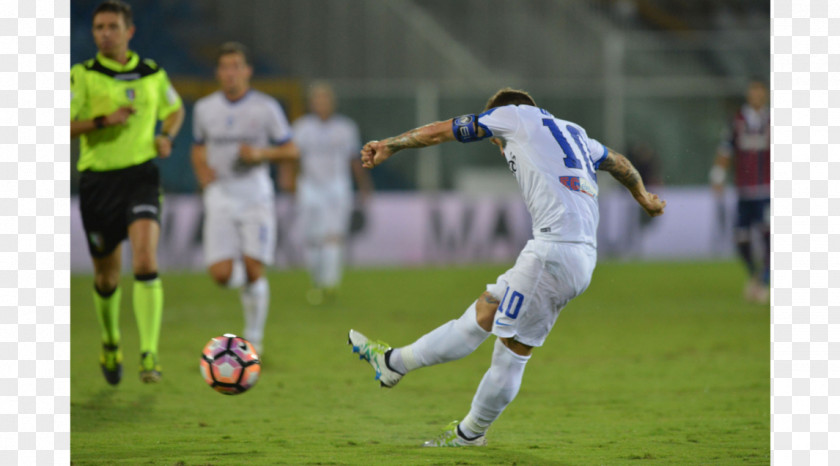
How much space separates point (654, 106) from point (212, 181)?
42.3 ft

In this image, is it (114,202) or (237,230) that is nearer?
(114,202)

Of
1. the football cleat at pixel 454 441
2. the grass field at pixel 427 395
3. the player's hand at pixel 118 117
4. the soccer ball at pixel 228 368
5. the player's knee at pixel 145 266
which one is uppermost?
the player's hand at pixel 118 117

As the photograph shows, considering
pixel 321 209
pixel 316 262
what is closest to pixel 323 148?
pixel 321 209

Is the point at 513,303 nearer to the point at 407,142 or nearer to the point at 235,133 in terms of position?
the point at 407,142

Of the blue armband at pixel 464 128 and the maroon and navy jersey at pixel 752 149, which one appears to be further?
the maroon and navy jersey at pixel 752 149

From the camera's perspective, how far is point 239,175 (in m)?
9.46

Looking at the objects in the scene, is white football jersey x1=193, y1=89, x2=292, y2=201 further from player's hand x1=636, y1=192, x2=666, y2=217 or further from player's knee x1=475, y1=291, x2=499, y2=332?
player's hand x1=636, y1=192, x2=666, y2=217

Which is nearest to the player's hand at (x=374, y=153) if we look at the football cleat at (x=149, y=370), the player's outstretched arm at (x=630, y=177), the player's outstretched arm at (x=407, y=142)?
the player's outstretched arm at (x=407, y=142)

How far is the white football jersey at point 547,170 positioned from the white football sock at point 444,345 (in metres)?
0.62

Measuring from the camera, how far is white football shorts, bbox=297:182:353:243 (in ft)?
48.7

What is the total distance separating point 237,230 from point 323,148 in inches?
221

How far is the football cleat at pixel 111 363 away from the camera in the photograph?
26.1 ft

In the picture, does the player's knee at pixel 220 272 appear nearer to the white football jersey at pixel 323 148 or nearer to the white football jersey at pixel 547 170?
the white football jersey at pixel 547 170

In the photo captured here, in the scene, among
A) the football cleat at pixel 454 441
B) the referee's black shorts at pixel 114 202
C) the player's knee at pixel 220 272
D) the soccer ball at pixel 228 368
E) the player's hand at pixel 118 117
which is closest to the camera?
the football cleat at pixel 454 441
